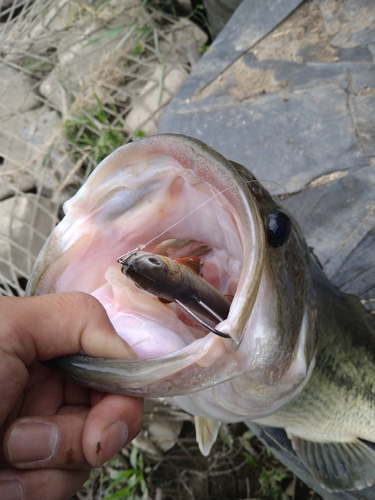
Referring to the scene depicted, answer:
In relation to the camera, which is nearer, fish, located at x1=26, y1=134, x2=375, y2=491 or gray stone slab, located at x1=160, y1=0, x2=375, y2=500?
fish, located at x1=26, y1=134, x2=375, y2=491

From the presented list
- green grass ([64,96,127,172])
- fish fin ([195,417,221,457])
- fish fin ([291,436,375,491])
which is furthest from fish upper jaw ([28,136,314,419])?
green grass ([64,96,127,172])

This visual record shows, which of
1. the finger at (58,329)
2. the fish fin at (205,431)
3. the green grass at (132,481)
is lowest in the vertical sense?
the green grass at (132,481)

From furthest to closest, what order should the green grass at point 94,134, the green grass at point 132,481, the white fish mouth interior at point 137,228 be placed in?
1. the green grass at point 94,134
2. the green grass at point 132,481
3. the white fish mouth interior at point 137,228

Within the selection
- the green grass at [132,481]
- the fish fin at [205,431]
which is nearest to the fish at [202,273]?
the fish fin at [205,431]

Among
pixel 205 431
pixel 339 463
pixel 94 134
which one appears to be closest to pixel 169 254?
pixel 205 431

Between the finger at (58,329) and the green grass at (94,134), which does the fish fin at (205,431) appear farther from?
the green grass at (94,134)

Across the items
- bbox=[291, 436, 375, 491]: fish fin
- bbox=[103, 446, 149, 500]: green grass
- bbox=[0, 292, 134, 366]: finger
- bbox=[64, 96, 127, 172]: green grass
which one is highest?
bbox=[0, 292, 134, 366]: finger

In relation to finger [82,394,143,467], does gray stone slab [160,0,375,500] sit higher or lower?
lower

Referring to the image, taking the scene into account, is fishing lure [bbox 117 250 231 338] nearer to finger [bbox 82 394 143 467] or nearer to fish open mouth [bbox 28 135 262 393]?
fish open mouth [bbox 28 135 262 393]
